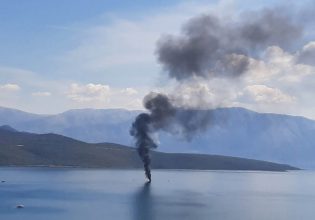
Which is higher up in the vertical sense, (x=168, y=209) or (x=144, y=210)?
(x=168, y=209)

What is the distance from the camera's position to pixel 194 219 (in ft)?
490

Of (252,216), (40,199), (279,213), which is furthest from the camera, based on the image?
(40,199)

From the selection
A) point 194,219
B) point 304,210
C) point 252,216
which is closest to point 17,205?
point 194,219

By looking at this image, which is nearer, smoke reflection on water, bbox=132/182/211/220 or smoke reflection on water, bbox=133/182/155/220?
smoke reflection on water, bbox=133/182/155/220

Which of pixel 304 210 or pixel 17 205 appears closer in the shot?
pixel 17 205

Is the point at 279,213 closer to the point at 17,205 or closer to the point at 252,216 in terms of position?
the point at 252,216

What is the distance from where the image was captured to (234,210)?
174250 mm

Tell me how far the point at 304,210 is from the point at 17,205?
9482cm

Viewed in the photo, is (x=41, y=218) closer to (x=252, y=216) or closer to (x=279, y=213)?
(x=252, y=216)

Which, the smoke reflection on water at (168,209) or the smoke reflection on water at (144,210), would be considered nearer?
the smoke reflection on water at (144,210)

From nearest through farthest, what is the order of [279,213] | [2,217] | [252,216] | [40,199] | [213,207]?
[2,217], [252,216], [279,213], [213,207], [40,199]

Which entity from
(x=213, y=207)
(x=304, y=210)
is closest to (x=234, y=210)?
(x=213, y=207)

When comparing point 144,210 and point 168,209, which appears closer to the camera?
point 144,210

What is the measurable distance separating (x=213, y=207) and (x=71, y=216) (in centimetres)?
5446
